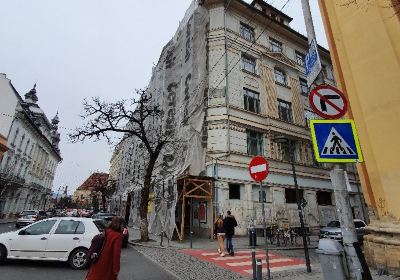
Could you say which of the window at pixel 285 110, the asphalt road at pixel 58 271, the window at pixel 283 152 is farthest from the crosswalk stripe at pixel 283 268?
the window at pixel 285 110

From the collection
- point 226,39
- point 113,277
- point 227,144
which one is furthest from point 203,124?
point 113,277

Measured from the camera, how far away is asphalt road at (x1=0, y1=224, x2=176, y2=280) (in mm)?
7504

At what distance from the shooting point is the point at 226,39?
75.4ft

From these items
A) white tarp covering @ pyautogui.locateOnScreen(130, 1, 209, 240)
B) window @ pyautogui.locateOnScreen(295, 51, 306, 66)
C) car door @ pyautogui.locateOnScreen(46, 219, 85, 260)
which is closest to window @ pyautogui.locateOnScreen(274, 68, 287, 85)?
window @ pyautogui.locateOnScreen(295, 51, 306, 66)

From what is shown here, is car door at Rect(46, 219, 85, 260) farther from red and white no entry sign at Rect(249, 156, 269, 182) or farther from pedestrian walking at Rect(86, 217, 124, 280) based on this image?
red and white no entry sign at Rect(249, 156, 269, 182)

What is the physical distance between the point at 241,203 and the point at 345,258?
50.8 feet

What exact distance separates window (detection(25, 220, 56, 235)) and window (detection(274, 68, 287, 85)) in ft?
73.3

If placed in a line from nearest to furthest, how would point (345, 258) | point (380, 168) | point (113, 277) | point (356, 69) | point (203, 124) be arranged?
point (345, 258) < point (113, 277) < point (380, 168) < point (356, 69) < point (203, 124)

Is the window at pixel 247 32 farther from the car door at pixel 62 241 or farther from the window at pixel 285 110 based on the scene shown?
the car door at pixel 62 241

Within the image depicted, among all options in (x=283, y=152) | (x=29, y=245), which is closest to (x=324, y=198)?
(x=283, y=152)

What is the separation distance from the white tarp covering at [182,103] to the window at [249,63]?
3869 millimetres

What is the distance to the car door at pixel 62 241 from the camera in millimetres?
8789

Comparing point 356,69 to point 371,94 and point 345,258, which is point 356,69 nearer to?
point 371,94

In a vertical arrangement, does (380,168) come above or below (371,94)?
below
